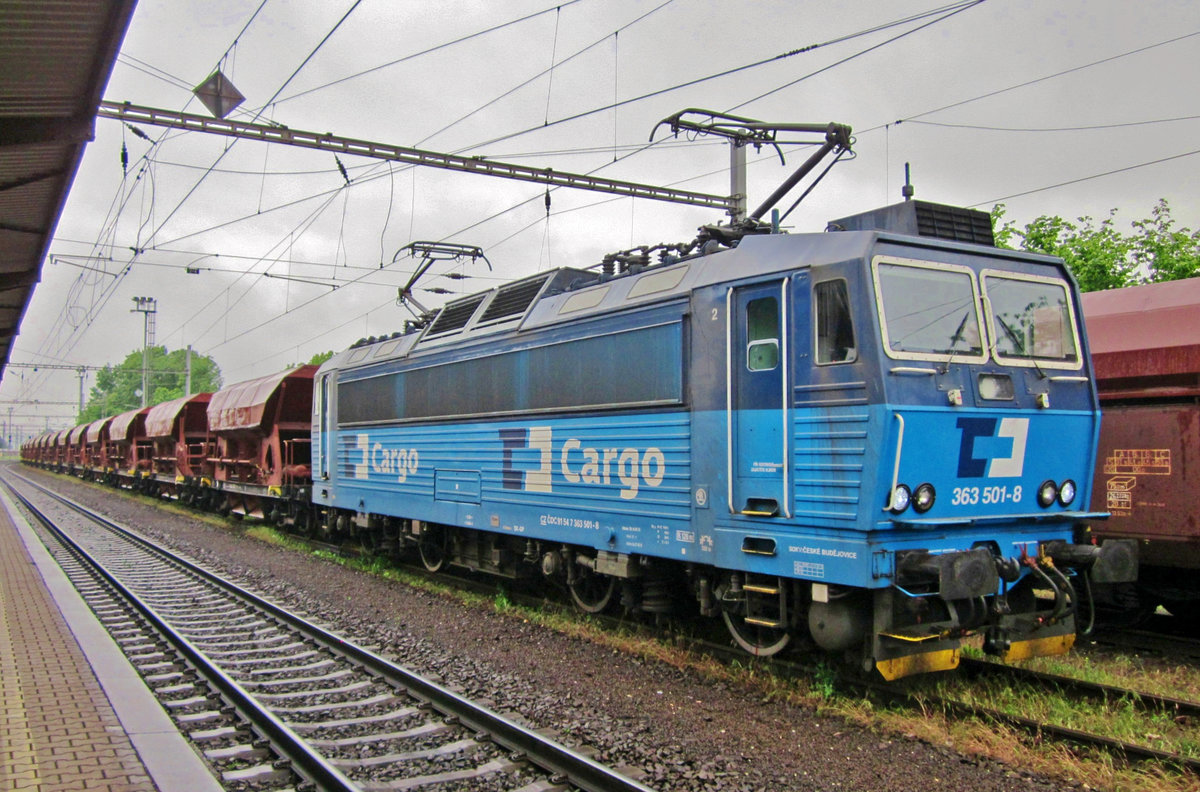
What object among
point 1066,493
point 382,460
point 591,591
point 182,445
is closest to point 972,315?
point 1066,493

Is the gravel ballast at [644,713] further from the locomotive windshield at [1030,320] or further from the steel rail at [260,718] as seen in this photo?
the locomotive windshield at [1030,320]

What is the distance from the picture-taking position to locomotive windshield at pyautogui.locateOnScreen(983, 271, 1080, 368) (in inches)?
283

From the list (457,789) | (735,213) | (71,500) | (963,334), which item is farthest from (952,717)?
(71,500)

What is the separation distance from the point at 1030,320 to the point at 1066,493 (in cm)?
139

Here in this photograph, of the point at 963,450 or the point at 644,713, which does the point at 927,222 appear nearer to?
the point at 963,450

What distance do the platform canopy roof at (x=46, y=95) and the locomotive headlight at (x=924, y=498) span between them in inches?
224

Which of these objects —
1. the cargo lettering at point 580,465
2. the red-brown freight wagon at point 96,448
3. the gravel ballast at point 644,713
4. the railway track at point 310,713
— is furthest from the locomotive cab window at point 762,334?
the red-brown freight wagon at point 96,448

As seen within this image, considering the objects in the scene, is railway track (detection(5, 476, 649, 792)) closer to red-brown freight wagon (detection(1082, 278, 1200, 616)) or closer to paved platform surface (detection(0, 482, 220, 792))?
paved platform surface (detection(0, 482, 220, 792))

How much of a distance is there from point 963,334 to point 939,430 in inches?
33.2

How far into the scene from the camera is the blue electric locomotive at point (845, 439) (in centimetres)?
650

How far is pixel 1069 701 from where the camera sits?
691 cm

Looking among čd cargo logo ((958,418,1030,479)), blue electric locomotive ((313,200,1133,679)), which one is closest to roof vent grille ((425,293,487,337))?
blue electric locomotive ((313,200,1133,679))

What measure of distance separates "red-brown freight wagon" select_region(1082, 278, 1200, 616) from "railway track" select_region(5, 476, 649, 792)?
6.33 meters

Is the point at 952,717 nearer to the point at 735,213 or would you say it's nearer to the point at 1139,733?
the point at 1139,733
